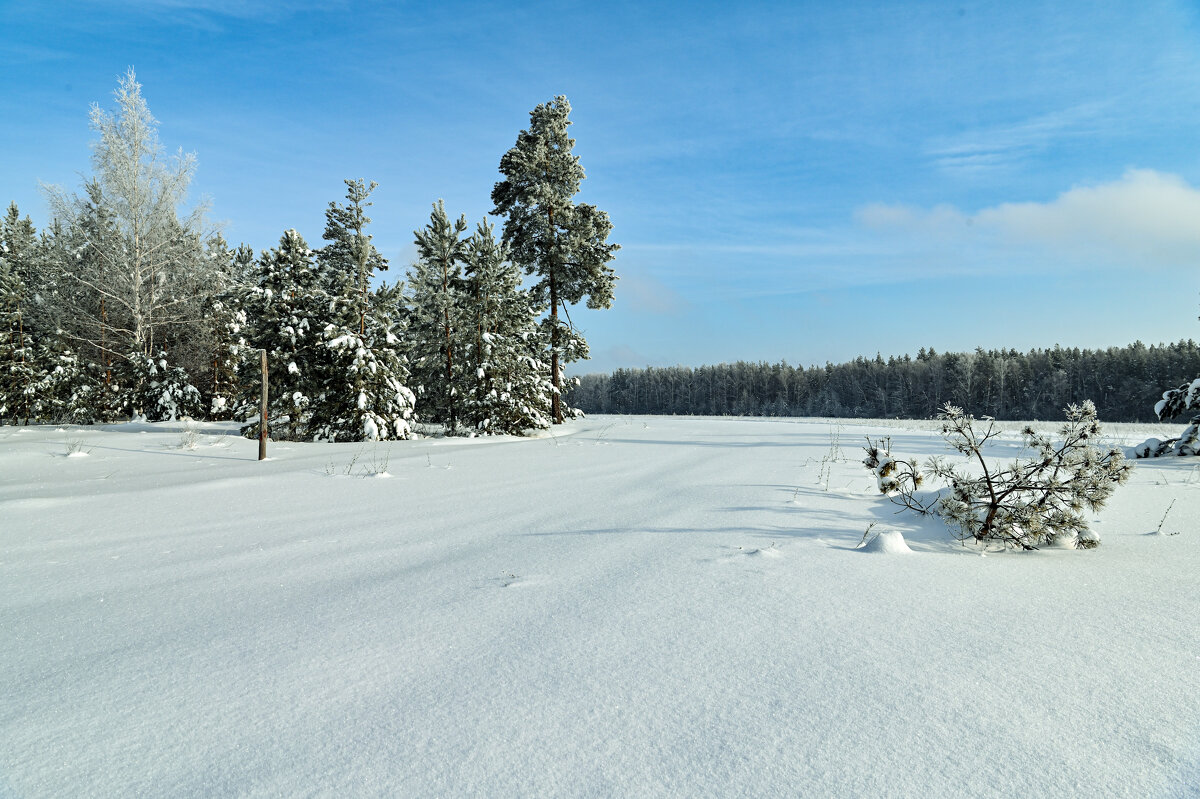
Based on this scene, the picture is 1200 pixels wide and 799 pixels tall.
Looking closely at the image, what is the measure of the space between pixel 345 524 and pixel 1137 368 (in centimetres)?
8297

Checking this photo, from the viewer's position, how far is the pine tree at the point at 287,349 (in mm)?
16484

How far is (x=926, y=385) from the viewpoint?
248ft

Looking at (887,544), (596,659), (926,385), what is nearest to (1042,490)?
(887,544)

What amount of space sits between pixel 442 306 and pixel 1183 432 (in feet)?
60.1

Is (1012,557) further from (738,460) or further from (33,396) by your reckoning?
(33,396)

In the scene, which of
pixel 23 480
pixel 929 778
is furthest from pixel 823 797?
pixel 23 480

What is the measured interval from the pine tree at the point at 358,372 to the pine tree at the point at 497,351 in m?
2.23

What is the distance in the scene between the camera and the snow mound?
3885mm

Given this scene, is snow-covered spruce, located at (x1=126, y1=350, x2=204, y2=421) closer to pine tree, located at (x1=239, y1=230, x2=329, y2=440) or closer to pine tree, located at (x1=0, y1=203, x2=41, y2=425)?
pine tree, located at (x1=0, y1=203, x2=41, y2=425)

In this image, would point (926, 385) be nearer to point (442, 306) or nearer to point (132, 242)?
point (442, 306)

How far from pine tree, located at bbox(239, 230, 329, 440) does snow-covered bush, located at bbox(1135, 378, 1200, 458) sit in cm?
1982

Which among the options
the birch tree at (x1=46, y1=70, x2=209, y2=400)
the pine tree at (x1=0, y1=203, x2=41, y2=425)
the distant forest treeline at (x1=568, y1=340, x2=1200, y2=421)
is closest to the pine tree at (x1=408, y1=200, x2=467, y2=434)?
the birch tree at (x1=46, y1=70, x2=209, y2=400)

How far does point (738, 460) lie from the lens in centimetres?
941

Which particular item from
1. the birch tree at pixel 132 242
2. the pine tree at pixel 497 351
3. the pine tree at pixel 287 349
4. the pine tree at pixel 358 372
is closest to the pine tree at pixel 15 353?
the birch tree at pixel 132 242
